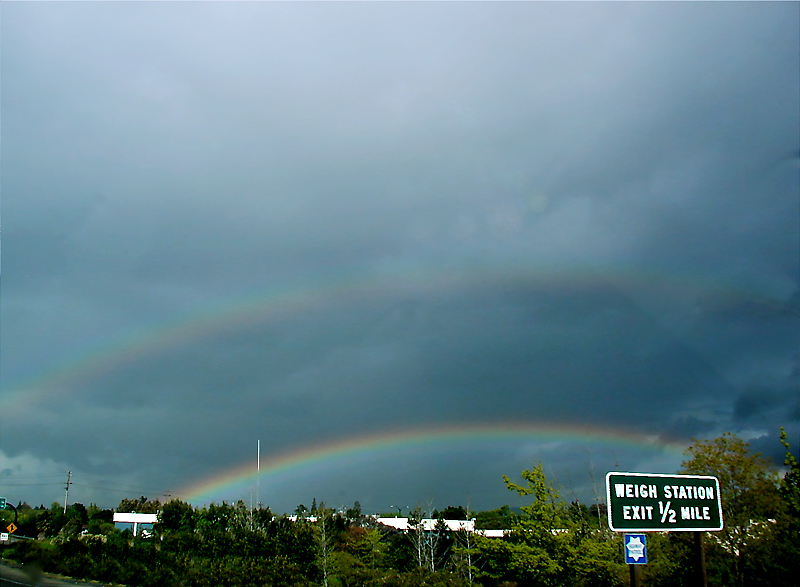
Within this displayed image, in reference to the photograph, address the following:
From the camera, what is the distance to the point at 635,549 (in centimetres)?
1479

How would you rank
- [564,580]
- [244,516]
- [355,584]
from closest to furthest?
[564,580], [355,584], [244,516]

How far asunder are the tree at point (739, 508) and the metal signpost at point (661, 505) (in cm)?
684

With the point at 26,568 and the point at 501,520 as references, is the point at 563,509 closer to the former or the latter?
the point at 26,568

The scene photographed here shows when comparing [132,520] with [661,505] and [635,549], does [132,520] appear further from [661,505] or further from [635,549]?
[635,549]

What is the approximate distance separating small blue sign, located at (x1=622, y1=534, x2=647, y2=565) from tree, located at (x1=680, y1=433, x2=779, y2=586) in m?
9.52

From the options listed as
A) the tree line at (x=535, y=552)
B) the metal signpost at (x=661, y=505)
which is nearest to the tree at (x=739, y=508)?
the tree line at (x=535, y=552)

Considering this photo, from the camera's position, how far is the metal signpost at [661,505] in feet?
49.3

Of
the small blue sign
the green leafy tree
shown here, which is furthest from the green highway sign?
the green leafy tree

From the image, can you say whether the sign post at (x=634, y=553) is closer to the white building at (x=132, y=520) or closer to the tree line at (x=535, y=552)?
the tree line at (x=535, y=552)

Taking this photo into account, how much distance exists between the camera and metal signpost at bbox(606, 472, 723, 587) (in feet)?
49.3

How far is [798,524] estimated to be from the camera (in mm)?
22078

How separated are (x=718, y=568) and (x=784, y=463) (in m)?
4.57

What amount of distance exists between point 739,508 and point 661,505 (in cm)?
995

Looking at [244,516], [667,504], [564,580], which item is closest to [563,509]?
[564,580]
